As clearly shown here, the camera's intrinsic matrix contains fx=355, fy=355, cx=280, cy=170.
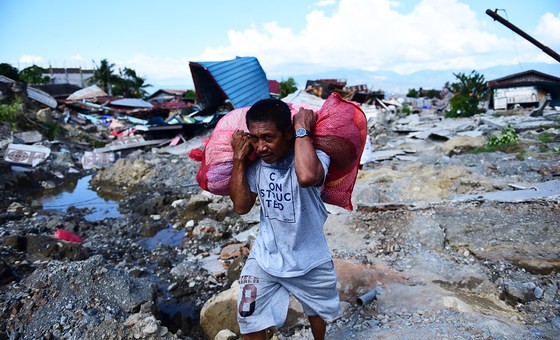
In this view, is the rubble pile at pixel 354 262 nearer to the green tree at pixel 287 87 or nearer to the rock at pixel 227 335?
the rock at pixel 227 335

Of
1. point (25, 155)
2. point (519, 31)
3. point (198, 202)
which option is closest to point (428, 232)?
point (519, 31)

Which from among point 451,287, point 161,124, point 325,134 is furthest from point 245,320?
point 161,124

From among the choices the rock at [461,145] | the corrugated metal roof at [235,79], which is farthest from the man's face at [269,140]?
the corrugated metal roof at [235,79]

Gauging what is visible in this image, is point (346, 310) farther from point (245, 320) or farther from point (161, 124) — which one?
point (161, 124)

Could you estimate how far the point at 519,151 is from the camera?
731cm

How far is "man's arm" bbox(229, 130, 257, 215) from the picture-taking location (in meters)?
1.52

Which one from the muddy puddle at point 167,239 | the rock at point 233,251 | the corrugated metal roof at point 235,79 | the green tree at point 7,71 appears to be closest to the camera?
the rock at point 233,251

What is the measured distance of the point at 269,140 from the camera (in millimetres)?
1418

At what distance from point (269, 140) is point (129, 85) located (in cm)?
3472

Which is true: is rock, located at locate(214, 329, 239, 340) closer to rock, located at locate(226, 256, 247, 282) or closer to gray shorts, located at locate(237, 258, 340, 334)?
gray shorts, located at locate(237, 258, 340, 334)

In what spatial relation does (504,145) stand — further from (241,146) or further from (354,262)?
(241,146)

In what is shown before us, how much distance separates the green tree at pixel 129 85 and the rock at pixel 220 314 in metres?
32.2

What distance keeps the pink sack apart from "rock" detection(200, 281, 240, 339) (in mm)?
1409

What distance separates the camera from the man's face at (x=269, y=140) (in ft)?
4.59
